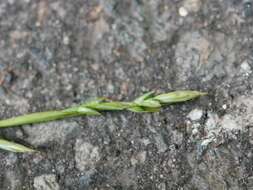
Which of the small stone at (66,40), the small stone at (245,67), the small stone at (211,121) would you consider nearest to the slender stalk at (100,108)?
the small stone at (211,121)

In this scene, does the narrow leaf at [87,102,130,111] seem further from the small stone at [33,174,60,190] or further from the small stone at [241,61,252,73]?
the small stone at [241,61,252,73]

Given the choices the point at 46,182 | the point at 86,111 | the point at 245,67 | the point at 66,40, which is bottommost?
the point at 46,182

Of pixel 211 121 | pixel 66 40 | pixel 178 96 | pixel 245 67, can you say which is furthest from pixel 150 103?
pixel 66 40

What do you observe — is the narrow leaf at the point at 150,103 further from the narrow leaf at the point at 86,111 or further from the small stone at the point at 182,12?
the small stone at the point at 182,12

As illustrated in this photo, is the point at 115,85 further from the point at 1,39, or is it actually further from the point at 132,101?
the point at 1,39

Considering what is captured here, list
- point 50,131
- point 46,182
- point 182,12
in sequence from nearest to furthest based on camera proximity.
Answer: point 46,182 → point 50,131 → point 182,12

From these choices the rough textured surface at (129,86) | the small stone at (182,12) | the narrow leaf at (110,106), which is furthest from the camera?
the small stone at (182,12)

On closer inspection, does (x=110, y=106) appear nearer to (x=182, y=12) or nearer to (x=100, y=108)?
(x=100, y=108)

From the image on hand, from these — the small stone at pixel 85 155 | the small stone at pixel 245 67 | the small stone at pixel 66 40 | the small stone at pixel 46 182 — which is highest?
the small stone at pixel 66 40
